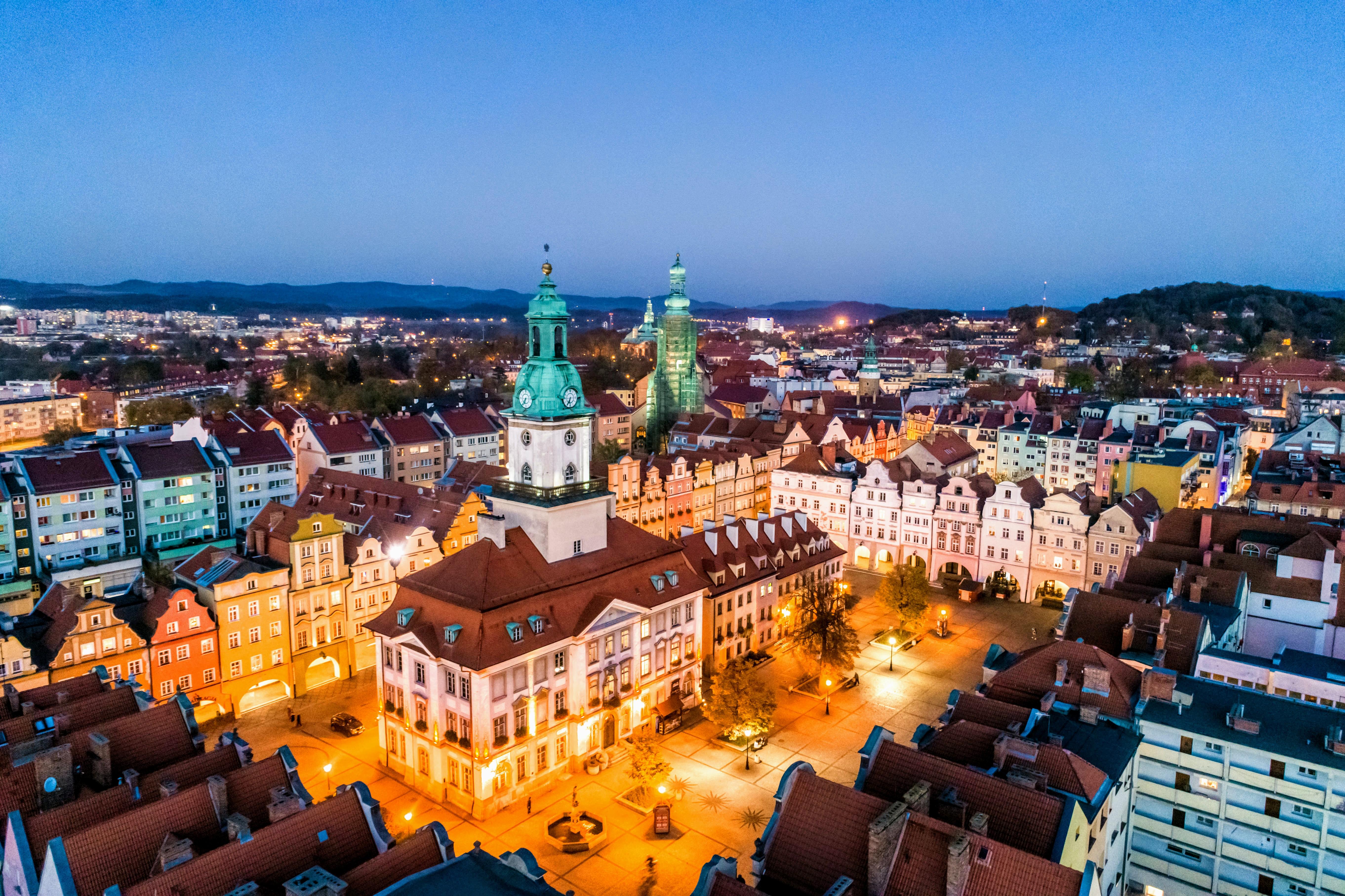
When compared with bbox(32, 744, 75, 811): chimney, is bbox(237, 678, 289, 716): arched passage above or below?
below

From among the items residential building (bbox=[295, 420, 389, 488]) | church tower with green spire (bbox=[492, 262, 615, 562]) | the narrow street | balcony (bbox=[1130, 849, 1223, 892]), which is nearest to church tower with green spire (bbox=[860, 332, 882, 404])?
residential building (bbox=[295, 420, 389, 488])

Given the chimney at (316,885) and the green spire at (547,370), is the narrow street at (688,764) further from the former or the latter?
the green spire at (547,370)

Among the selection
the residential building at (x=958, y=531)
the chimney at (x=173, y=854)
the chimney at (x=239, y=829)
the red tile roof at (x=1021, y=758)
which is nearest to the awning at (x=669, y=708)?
the red tile roof at (x=1021, y=758)

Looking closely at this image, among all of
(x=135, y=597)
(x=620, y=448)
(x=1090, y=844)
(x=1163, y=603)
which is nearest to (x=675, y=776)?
(x=1090, y=844)

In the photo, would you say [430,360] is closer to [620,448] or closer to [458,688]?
[620,448]

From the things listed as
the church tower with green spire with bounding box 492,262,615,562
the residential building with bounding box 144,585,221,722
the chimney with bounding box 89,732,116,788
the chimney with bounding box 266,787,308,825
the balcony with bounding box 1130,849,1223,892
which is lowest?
the balcony with bounding box 1130,849,1223,892

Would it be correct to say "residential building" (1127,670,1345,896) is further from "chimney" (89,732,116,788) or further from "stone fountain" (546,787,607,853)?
"chimney" (89,732,116,788)

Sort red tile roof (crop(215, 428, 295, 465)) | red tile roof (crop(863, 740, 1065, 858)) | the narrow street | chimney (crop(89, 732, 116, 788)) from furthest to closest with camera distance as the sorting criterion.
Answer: red tile roof (crop(215, 428, 295, 465))
the narrow street
chimney (crop(89, 732, 116, 788))
red tile roof (crop(863, 740, 1065, 858))
